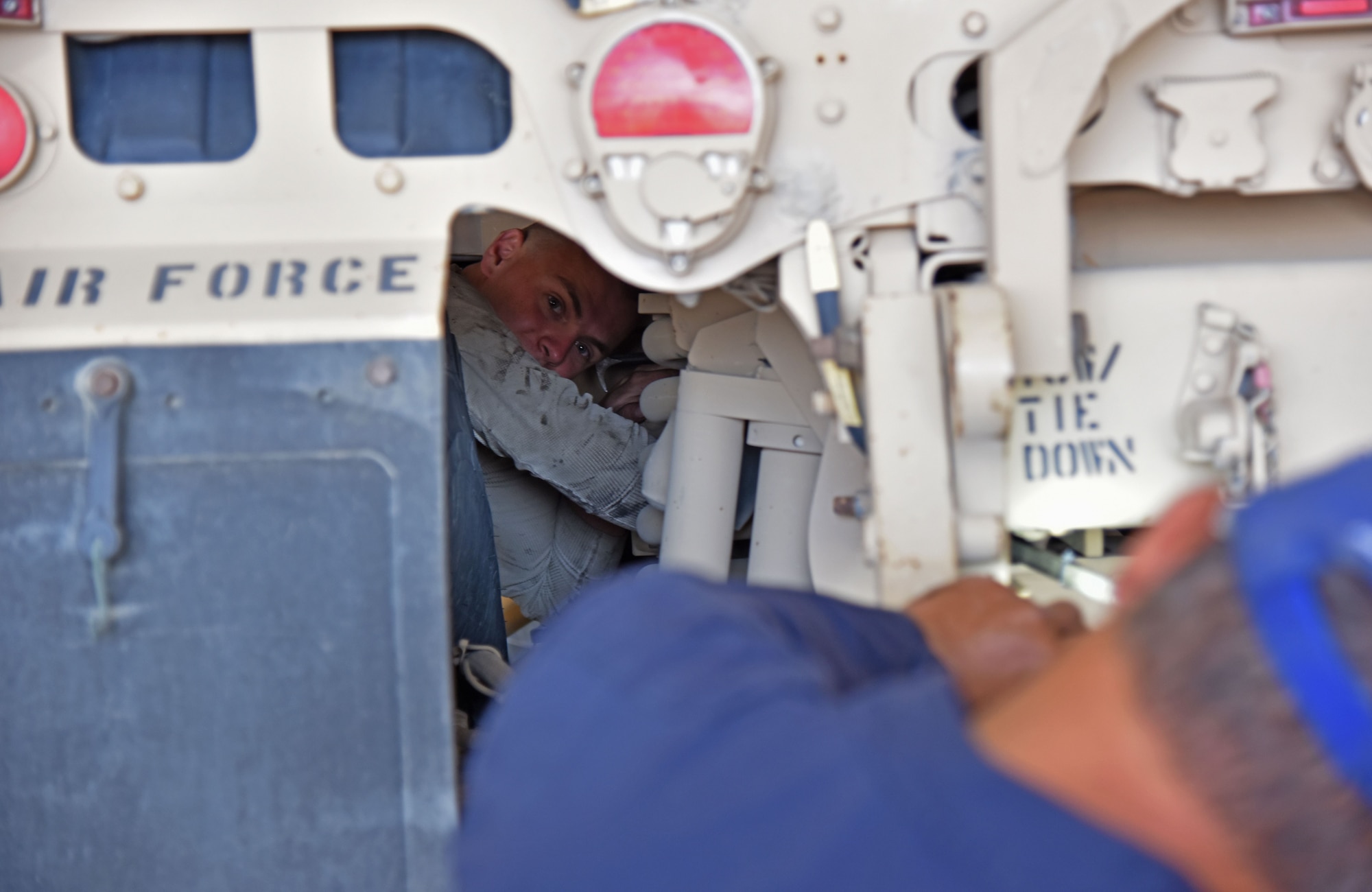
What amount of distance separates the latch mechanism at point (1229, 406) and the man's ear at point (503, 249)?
5.02ft

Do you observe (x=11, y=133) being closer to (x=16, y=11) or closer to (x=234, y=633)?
(x=16, y=11)

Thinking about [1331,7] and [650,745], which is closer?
[650,745]

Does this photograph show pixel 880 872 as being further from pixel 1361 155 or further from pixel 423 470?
pixel 1361 155

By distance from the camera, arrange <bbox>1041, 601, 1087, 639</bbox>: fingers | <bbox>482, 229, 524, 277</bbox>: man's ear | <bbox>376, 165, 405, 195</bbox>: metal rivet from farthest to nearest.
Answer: <bbox>482, 229, 524, 277</bbox>: man's ear, <bbox>376, 165, 405, 195</bbox>: metal rivet, <bbox>1041, 601, 1087, 639</bbox>: fingers

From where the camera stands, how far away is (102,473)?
127cm

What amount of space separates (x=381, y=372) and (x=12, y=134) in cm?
49

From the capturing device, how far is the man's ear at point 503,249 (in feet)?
8.40

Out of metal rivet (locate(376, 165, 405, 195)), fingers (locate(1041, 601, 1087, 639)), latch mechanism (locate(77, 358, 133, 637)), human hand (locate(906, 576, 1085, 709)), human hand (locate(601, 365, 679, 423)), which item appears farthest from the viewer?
human hand (locate(601, 365, 679, 423))

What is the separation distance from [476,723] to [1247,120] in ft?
4.46

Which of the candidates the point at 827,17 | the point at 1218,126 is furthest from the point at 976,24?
the point at 1218,126

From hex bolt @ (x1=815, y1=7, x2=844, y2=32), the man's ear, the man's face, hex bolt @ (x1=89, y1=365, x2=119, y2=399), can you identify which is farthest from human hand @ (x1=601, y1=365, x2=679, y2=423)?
hex bolt @ (x1=89, y1=365, x2=119, y2=399)

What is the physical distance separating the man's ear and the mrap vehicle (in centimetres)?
113

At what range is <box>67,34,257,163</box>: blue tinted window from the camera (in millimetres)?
1383

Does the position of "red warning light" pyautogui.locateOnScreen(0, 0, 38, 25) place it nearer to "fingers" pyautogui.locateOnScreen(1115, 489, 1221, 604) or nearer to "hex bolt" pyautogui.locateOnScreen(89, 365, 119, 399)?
"hex bolt" pyautogui.locateOnScreen(89, 365, 119, 399)
